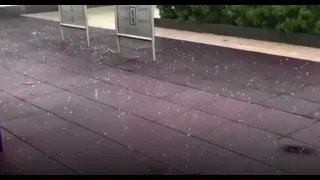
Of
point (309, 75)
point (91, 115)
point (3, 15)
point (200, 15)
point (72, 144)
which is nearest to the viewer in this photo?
point (72, 144)

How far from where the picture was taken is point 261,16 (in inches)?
294

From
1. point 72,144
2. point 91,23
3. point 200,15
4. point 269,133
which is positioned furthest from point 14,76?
point 91,23

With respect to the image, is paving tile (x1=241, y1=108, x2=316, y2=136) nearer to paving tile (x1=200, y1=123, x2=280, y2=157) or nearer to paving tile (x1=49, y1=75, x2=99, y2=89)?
paving tile (x1=200, y1=123, x2=280, y2=157)

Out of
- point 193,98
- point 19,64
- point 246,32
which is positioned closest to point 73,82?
point 19,64

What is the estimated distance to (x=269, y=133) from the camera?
351 cm

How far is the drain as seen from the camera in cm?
316

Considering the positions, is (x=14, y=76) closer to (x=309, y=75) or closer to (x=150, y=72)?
(x=150, y=72)

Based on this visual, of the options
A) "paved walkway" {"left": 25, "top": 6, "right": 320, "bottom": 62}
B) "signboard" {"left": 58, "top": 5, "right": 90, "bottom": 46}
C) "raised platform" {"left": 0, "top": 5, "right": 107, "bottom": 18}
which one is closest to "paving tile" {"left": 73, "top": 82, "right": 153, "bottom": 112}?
"signboard" {"left": 58, "top": 5, "right": 90, "bottom": 46}

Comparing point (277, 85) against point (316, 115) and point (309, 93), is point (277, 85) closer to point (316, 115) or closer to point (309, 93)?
point (309, 93)

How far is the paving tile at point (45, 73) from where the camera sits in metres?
5.41

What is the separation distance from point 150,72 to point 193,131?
2.02 metres

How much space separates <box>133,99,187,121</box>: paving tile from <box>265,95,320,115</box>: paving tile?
87 cm

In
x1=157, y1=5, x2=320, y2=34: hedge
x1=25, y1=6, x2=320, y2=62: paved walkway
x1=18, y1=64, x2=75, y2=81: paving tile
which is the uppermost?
x1=157, y1=5, x2=320, y2=34: hedge

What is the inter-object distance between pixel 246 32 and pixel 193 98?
143 inches
